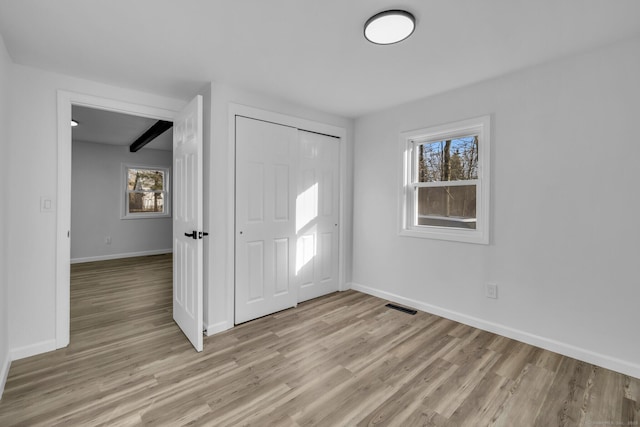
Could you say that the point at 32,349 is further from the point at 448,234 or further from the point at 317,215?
the point at 448,234

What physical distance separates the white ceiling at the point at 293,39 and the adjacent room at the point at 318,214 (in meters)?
0.02

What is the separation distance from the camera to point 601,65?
2189 millimetres

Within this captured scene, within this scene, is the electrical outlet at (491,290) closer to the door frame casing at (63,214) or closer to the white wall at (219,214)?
the white wall at (219,214)

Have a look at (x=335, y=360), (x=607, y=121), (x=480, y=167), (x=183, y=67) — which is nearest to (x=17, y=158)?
(x=183, y=67)

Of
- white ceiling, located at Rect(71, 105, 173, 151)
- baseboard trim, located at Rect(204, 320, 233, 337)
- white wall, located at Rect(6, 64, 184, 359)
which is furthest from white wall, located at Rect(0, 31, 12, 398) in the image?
white ceiling, located at Rect(71, 105, 173, 151)

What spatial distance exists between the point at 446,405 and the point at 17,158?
11.7ft

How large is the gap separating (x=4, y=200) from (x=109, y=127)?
301cm

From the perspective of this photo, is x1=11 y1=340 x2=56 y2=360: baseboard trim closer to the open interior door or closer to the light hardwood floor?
the light hardwood floor

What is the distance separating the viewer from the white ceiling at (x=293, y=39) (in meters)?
1.72

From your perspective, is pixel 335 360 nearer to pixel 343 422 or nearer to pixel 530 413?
pixel 343 422

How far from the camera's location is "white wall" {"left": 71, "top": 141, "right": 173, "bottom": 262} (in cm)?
580

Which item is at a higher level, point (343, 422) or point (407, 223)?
point (407, 223)


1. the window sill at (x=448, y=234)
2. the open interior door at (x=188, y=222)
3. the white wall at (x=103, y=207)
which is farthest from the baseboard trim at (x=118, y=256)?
the window sill at (x=448, y=234)

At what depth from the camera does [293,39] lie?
205cm
